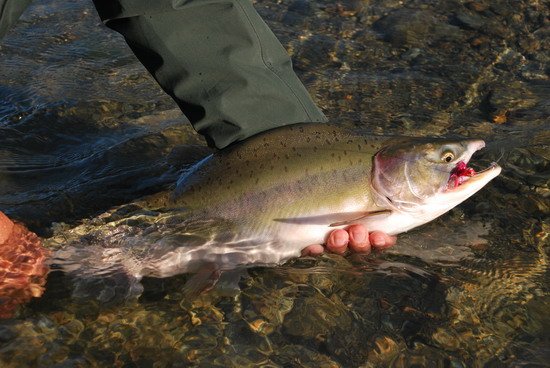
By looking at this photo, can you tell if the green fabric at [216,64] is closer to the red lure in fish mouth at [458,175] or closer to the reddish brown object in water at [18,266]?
the red lure in fish mouth at [458,175]

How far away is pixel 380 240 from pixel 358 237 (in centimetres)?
12

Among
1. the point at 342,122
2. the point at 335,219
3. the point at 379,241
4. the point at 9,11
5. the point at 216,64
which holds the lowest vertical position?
the point at 342,122

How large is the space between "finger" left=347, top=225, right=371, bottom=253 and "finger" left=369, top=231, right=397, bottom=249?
3 cm

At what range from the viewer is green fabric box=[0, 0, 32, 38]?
2977mm

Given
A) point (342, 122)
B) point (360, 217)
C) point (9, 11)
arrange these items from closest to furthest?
1. point (9, 11)
2. point (360, 217)
3. point (342, 122)

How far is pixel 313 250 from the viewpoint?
336 centimetres

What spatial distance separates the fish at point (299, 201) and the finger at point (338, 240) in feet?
0.09

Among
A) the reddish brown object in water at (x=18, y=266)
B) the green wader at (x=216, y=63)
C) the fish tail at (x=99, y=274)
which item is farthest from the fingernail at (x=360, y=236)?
the reddish brown object in water at (x=18, y=266)

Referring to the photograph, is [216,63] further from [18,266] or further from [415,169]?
[18,266]

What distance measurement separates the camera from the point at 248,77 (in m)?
3.58

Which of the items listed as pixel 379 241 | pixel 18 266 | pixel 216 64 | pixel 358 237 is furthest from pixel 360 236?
pixel 18 266

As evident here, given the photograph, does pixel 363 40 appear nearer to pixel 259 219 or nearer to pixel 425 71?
pixel 425 71

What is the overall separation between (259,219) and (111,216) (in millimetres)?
750

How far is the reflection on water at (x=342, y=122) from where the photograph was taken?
9.45 feet
